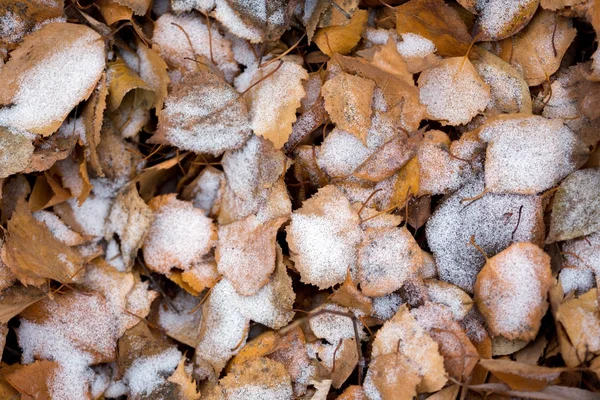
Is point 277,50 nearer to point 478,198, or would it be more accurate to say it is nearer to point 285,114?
point 285,114

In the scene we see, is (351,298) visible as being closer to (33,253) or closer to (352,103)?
(352,103)

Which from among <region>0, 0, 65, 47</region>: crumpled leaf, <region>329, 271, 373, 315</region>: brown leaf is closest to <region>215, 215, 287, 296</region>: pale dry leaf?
<region>329, 271, 373, 315</region>: brown leaf

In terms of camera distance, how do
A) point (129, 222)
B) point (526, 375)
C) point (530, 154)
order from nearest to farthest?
point (526, 375) < point (530, 154) < point (129, 222)

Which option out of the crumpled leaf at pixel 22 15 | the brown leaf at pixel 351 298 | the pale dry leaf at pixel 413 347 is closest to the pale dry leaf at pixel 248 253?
the brown leaf at pixel 351 298

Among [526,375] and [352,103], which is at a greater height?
[352,103]

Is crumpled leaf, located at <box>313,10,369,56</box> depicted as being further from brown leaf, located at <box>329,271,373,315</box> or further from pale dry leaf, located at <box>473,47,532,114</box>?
brown leaf, located at <box>329,271,373,315</box>

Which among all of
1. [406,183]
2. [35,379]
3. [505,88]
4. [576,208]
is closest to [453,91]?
[505,88]

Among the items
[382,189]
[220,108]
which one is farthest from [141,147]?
[382,189]
